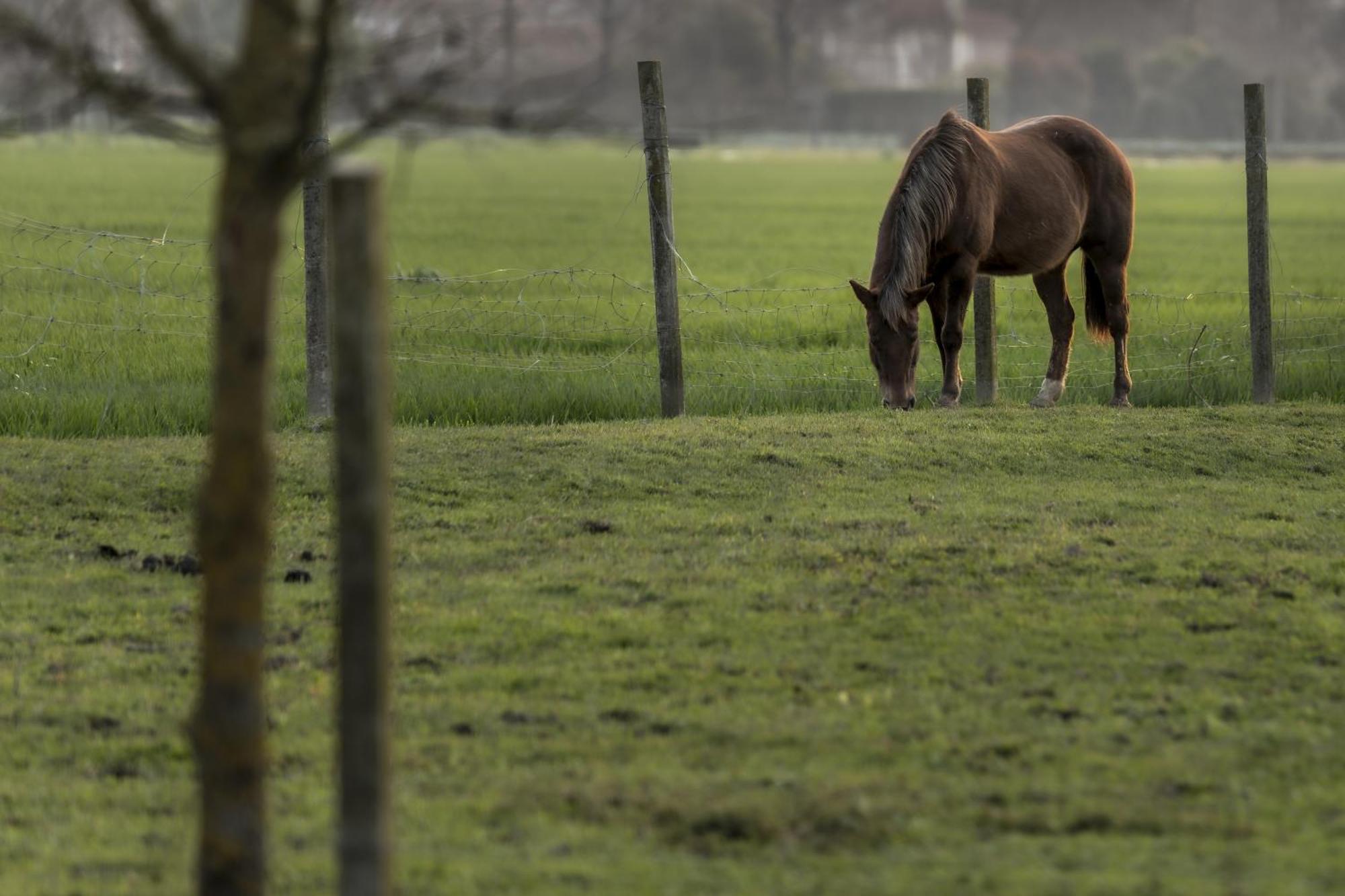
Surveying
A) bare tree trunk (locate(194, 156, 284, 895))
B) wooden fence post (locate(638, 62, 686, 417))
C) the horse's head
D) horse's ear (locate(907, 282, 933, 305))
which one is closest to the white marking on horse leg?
the horse's head

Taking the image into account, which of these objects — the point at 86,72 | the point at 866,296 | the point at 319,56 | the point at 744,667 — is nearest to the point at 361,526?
the point at 319,56

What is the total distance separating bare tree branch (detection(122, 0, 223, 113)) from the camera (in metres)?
2.96

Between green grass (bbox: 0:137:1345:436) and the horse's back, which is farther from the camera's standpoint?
the horse's back

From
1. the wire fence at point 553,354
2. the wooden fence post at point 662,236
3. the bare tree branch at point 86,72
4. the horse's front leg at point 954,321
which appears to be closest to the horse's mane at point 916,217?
the horse's front leg at point 954,321

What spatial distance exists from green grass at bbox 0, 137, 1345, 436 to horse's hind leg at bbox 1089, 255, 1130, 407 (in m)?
0.39

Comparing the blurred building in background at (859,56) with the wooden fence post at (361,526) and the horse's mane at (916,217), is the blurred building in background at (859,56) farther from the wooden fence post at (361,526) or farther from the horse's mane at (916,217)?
the horse's mane at (916,217)

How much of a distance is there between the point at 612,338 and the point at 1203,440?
617 centimetres

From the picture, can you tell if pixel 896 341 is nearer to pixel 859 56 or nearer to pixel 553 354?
pixel 553 354

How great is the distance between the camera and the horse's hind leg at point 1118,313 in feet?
36.1

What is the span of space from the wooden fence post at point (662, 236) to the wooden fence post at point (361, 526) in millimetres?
6545

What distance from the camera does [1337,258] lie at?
23672 mm

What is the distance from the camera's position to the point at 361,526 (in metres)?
2.80

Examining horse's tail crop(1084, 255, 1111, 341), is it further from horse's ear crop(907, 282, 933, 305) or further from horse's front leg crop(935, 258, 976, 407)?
horse's ear crop(907, 282, 933, 305)

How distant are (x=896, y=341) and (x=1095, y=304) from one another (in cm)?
238
